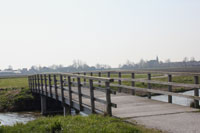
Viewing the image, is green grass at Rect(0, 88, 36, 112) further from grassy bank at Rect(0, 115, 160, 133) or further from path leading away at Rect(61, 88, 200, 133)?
path leading away at Rect(61, 88, 200, 133)

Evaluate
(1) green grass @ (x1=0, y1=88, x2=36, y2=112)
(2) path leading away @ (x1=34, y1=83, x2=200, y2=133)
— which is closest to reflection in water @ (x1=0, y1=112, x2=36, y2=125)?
(1) green grass @ (x1=0, y1=88, x2=36, y2=112)

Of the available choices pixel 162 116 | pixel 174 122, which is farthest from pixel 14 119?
pixel 174 122

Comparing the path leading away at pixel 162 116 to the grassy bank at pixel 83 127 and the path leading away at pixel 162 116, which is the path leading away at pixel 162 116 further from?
the grassy bank at pixel 83 127

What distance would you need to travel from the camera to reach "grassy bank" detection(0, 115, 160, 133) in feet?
22.4

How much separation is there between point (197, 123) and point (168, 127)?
2.81 ft

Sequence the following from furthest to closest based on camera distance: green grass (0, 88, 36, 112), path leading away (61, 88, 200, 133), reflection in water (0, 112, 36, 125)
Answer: green grass (0, 88, 36, 112)
reflection in water (0, 112, 36, 125)
path leading away (61, 88, 200, 133)

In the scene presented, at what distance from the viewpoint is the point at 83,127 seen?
24.7 ft

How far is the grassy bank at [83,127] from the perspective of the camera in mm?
6820

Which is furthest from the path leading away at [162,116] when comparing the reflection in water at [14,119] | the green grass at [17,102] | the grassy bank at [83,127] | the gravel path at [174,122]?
the green grass at [17,102]

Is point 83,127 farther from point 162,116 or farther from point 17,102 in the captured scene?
point 17,102

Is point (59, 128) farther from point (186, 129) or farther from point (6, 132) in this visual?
point (186, 129)

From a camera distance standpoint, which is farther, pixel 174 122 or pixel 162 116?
pixel 162 116

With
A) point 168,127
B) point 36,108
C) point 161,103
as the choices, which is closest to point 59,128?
point 168,127

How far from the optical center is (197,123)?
7223 millimetres
